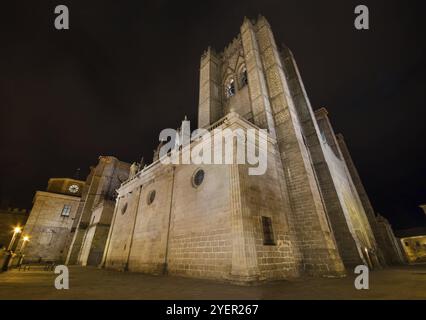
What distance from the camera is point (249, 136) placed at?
1088 centimetres

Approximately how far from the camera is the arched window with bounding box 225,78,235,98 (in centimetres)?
1962

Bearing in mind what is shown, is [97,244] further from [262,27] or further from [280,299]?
[262,27]

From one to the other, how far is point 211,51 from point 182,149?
15.8 meters

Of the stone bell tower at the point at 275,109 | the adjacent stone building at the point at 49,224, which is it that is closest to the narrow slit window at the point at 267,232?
the stone bell tower at the point at 275,109

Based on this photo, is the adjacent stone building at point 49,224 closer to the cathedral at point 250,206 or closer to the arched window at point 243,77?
the cathedral at point 250,206

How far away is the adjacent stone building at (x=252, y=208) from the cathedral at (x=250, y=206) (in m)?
0.05

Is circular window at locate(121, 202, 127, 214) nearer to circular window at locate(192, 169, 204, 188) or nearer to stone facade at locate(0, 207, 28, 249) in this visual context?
circular window at locate(192, 169, 204, 188)

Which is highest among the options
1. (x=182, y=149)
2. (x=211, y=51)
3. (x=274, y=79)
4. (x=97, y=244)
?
(x=211, y=51)

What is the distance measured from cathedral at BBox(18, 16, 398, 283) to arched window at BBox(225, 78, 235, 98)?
0.13 metres

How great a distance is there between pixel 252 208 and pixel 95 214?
77.8 feet

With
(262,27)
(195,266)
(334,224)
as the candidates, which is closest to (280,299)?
(195,266)

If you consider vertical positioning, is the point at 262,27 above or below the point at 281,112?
above

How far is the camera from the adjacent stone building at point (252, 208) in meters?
8.30
